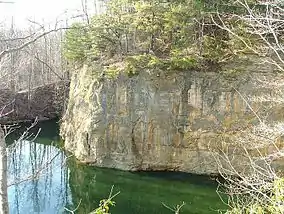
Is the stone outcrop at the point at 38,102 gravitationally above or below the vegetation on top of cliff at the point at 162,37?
below

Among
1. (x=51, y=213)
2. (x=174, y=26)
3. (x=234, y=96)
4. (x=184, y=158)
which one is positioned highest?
(x=174, y=26)

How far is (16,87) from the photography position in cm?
2378

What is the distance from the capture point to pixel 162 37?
1446 cm

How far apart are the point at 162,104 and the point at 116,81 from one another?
179cm

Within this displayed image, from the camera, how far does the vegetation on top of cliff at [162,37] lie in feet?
43.1

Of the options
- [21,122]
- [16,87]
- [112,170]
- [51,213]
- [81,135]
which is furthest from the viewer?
[16,87]

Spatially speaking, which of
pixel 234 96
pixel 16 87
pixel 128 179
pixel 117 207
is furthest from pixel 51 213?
pixel 16 87

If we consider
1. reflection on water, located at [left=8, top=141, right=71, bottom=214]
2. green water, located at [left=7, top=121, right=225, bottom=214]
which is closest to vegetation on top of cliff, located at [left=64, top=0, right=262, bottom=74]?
green water, located at [left=7, top=121, right=225, bottom=214]

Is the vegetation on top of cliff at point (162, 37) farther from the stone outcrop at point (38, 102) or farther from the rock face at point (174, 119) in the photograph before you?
the stone outcrop at point (38, 102)

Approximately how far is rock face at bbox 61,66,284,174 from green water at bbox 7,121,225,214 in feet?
1.91

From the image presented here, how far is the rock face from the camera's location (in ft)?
43.3

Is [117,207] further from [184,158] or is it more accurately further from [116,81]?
[116,81]

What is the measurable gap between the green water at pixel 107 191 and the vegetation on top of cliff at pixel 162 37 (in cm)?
364

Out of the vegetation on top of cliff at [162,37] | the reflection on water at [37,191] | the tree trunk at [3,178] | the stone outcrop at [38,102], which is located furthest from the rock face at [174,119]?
the tree trunk at [3,178]
